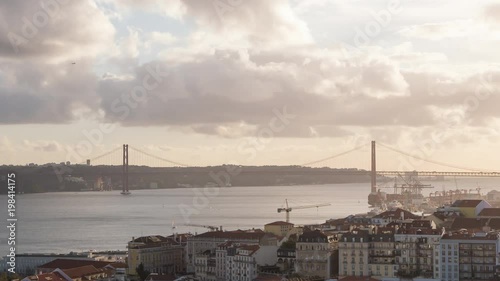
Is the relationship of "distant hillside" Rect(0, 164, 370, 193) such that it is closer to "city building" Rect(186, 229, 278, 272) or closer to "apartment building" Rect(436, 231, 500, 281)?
"city building" Rect(186, 229, 278, 272)

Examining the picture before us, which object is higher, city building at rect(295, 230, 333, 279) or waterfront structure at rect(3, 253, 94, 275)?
city building at rect(295, 230, 333, 279)

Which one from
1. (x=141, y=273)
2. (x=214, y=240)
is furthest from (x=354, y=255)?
(x=214, y=240)

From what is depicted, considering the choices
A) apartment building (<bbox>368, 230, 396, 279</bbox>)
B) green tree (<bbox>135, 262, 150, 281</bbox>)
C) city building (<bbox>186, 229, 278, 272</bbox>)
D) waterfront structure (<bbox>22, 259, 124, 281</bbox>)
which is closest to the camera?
waterfront structure (<bbox>22, 259, 124, 281</bbox>)

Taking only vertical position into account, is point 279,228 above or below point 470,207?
below

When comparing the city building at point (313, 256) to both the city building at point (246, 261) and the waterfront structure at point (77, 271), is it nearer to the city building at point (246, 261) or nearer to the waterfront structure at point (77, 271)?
the city building at point (246, 261)

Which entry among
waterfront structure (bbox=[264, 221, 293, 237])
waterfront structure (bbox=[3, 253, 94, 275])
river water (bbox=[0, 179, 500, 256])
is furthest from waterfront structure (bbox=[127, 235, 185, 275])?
river water (bbox=[0, 179, 500, 256])

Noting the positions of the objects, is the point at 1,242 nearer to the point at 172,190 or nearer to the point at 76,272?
the point at 76,272

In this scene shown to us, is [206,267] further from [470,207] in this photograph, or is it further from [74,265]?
[470,207]
